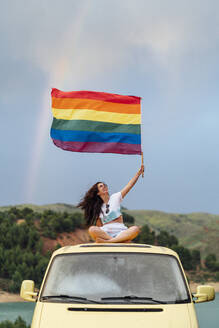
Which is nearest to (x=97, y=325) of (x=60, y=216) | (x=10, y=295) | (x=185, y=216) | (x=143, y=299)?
(x=143, y=299)

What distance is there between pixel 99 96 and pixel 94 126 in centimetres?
69

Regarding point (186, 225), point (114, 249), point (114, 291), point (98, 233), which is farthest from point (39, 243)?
point (114, 291)

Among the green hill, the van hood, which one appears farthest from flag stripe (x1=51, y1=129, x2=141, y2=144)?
the green hill

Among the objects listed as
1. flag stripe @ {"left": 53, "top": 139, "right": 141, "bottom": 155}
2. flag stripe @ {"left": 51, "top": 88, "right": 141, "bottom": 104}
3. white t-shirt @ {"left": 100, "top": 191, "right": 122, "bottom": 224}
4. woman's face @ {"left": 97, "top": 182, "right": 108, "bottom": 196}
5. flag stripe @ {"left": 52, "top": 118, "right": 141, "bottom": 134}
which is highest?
flag stripe @ {"left": 51, "top": 88, "right": 141, "bottom": 104}

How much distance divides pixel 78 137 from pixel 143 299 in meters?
6.26

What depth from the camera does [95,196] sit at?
28.0 ft

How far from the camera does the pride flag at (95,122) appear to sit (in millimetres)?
10727

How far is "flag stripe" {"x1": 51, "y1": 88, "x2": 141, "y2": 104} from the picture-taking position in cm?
1097

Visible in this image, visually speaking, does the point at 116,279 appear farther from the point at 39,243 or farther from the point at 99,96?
the point at 39,243

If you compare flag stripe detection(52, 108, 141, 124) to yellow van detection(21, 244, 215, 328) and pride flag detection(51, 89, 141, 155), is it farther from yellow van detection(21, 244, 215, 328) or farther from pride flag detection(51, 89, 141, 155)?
yellow van detection(21, 244, 215, 328)

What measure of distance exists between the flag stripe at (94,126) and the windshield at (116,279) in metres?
5.53

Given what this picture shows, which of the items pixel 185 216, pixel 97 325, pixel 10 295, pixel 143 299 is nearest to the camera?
pixel 97 325

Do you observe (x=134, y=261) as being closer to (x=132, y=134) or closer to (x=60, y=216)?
(x=132, y=134)

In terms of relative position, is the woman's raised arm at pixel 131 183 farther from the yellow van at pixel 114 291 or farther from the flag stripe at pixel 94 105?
the yellow van at pixel 114 291
